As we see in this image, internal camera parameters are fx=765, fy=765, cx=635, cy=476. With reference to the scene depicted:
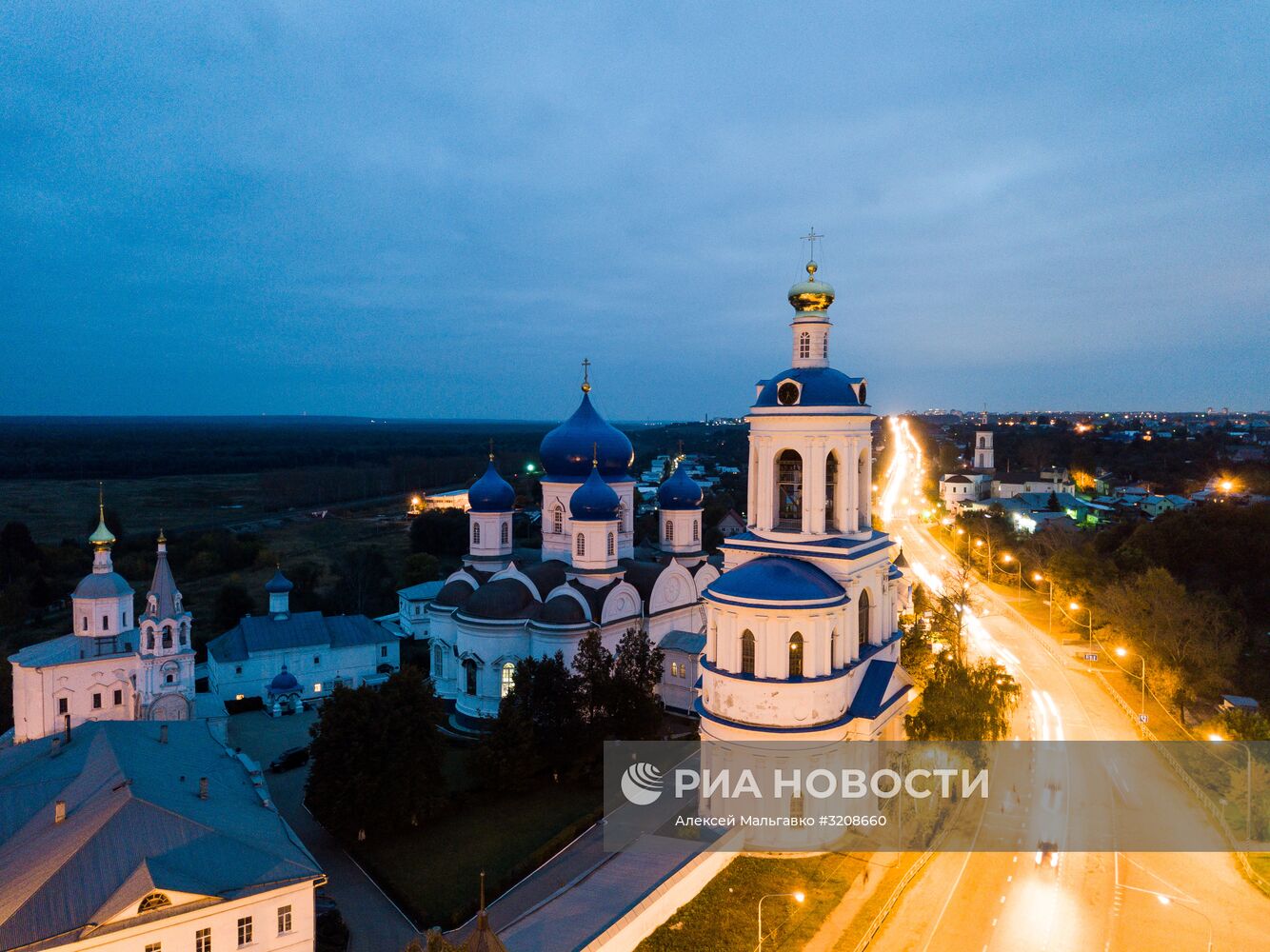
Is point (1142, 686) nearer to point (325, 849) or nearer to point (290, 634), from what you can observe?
point (325, 849)

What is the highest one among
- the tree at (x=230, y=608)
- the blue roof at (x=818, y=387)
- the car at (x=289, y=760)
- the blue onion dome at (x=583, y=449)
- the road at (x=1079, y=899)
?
the blue roof at (x=818, y=387)

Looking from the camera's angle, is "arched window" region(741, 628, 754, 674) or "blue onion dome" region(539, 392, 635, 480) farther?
"blue onion dome" region(539, 392, 635, 480)

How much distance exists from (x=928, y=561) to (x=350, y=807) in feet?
156

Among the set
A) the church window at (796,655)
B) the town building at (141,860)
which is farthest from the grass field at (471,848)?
the church window at (796,655)

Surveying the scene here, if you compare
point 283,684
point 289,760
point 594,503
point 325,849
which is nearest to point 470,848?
point 325,849

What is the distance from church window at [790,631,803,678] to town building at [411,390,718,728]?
10.5 metres

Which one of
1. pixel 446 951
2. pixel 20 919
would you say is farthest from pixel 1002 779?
pixel 20 919

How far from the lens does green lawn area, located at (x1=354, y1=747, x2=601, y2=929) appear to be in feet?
61.7

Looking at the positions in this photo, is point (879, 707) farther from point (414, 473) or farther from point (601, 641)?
point (414, 473)

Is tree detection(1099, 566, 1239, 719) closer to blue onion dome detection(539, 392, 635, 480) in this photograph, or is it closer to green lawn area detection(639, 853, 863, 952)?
green lawn area detection(639, 853, 863, 952)

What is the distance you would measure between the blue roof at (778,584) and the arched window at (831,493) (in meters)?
1.76

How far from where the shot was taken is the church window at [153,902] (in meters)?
14.0

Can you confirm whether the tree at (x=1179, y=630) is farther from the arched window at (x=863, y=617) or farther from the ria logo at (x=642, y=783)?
the ria logo at (x=642, y=783)

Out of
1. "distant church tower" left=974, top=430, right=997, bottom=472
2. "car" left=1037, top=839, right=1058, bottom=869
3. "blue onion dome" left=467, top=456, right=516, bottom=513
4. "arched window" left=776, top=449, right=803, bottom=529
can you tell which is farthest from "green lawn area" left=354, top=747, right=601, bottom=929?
"distant church tower" left=974, top=430, right=997, bottom=472
